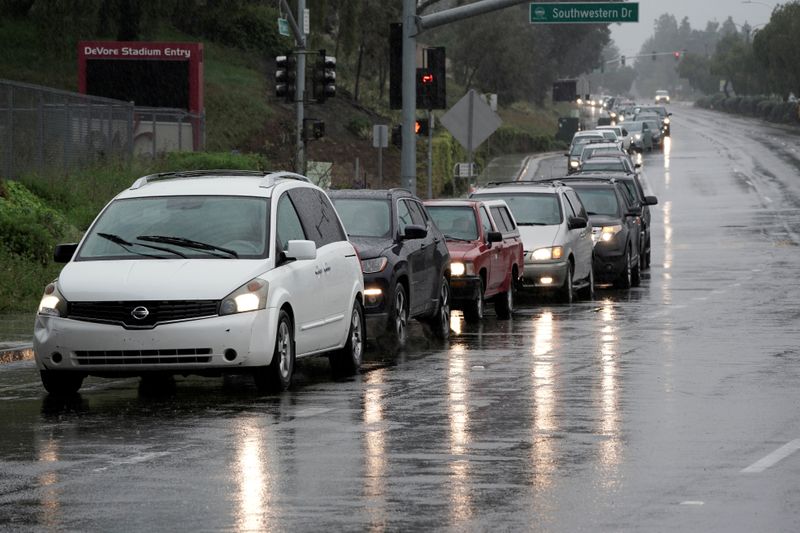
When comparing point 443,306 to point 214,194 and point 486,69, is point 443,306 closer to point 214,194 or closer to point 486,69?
point 214,194

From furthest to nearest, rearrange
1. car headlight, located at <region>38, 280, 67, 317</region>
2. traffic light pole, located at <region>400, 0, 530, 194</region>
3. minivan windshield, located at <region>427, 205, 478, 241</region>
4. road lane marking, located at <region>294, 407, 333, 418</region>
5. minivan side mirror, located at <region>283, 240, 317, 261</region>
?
traffic light pole, located at <region>400, 0, 530, 194</region>
minivan windshield, located at <region>427, 205, 478, 241</region>
minivan side mirror, located at <region>283, 240, 317, 261</region>
car headlight, located at <region>38, 280, 67, 317</region>
road lane marking, located at <region>294, 407, 333, 418</region>

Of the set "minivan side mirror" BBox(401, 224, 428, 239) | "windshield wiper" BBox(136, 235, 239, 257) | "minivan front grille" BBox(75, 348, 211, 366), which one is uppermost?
"windshield wiper" BBox(136, 235, 239, 257)

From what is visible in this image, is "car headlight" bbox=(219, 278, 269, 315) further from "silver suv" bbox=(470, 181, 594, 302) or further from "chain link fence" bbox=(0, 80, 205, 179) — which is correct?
"chain link fence" bbox=(0, 80, 205, 179)

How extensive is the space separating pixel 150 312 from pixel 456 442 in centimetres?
354

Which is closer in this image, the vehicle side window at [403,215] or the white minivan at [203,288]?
the white minivan at [203,288]

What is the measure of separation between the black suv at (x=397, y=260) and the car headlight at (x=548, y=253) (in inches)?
217

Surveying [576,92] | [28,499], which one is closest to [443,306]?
[28,499]

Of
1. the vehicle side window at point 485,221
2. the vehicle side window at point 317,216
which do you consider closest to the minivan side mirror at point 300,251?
the vehicle side window at point 317,216

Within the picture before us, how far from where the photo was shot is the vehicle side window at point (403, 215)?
21.2 m

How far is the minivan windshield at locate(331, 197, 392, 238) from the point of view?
20.9 metres

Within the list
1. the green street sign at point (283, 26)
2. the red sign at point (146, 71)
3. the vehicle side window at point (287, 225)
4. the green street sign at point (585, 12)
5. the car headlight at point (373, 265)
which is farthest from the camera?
the red sign at point (146, 71)

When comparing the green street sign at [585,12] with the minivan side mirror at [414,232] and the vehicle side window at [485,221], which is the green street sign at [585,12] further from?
the minivan side mirror at [414,232]

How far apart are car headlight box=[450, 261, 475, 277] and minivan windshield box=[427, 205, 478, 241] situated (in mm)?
906

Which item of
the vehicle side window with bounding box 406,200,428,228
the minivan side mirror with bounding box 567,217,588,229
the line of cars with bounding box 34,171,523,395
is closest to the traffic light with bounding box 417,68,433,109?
the minivan side mirror with bounding box 567,217,588,229
